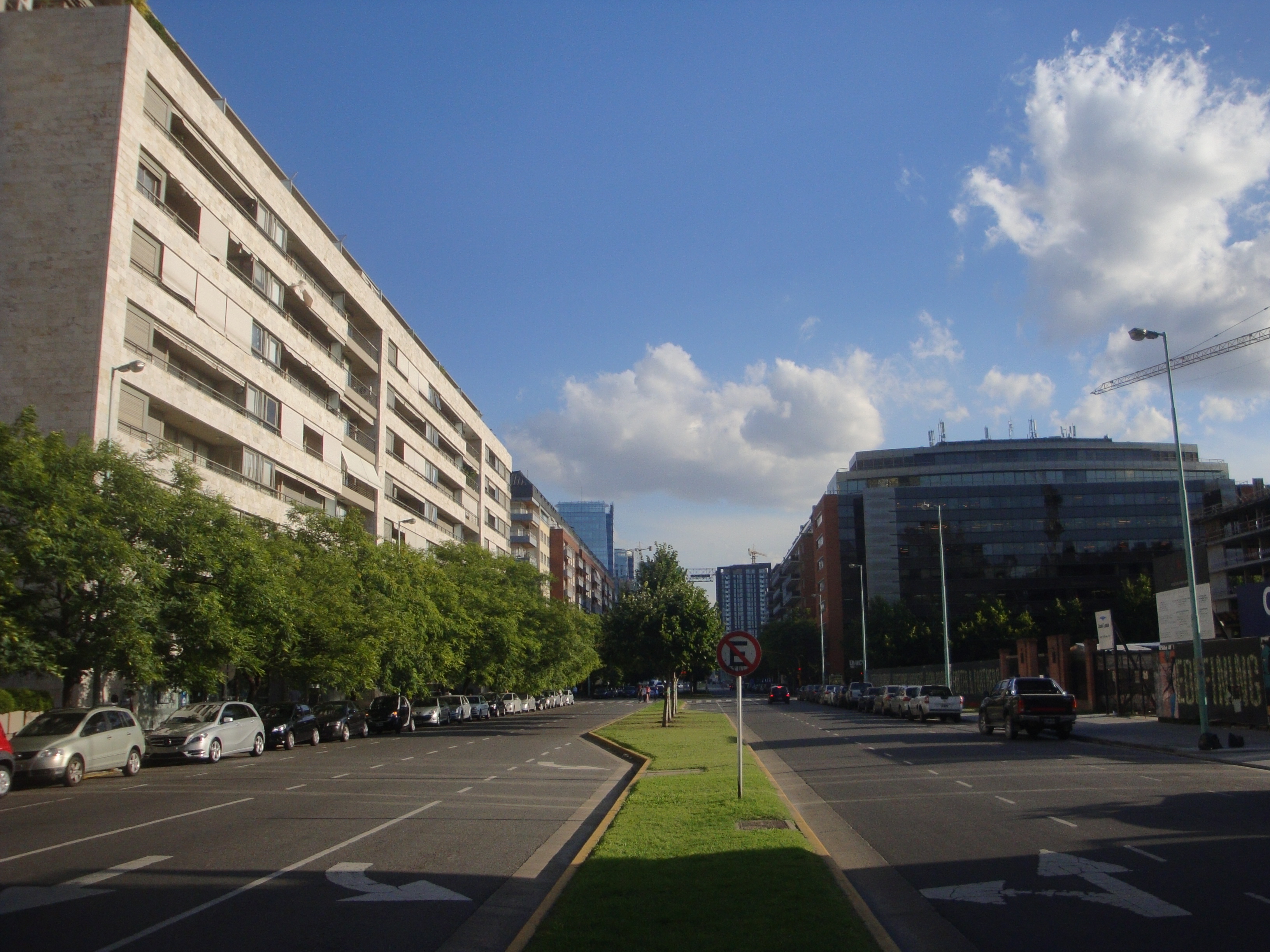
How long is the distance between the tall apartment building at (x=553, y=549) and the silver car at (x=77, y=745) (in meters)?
68.5

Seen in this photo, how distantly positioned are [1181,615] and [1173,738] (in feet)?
37.0

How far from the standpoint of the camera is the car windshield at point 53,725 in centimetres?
2091

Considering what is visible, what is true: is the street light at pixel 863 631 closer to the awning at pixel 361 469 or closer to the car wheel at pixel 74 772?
the awning at pixel 361 469

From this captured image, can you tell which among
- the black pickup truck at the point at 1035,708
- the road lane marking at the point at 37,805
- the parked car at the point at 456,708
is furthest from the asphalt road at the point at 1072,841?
the parked car at the point at 456,708

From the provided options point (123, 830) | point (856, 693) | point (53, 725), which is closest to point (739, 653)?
point (123, 830)

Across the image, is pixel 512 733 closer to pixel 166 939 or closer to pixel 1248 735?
pixel 1248 735

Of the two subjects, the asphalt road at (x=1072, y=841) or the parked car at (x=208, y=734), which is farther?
the parked car at (x=208, y=734)

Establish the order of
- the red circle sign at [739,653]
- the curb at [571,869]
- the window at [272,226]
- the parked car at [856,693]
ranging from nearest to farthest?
the curb at [571,869] → the red circle sign at [739,653] → the window at [272,226] → the parked car at [856,693]

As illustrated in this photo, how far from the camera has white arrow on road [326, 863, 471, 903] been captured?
899cm

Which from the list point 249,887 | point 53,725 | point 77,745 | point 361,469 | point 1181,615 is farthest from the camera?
point 361,469

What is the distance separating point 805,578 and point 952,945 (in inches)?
5760

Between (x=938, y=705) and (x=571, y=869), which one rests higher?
(x=571, y=869)

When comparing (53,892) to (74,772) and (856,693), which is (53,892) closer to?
(74,772)

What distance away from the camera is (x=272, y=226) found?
1763 inches
